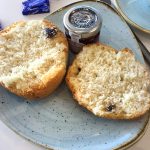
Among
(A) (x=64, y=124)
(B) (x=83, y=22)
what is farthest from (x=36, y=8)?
(A) (x=64, y=124)

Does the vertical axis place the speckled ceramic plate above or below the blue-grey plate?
below

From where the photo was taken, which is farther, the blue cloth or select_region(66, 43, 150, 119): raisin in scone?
the blue cloth

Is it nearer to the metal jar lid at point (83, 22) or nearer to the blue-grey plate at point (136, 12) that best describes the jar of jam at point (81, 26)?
the metal jar lid at point (83, 22)

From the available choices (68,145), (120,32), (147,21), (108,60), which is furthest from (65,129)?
(147,21)

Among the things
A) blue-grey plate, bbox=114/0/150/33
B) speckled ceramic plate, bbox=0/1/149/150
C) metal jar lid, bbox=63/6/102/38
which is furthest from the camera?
blue-grey plate, bbox=114/0/150/33

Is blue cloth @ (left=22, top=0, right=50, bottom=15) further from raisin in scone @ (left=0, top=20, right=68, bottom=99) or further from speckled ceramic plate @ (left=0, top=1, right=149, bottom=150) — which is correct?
speckled ceramic plate @ (left=0, top=1, right=149, bottom=150)

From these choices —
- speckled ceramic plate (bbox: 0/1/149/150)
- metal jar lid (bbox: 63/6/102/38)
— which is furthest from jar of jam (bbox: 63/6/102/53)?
speckled ceramic plate (bbox: 0/1/149/150)
